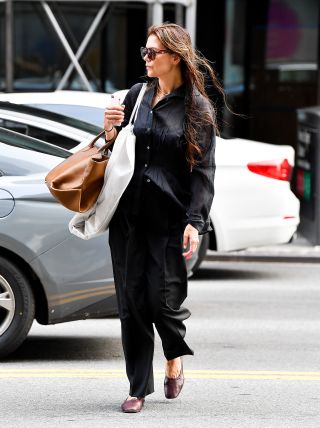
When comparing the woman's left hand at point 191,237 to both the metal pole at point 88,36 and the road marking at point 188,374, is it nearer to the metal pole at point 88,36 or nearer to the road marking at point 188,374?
the road marking at point 188,374

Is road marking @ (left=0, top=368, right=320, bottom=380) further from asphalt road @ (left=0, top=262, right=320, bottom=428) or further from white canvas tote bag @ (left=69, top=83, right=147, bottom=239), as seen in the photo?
white canvas tote bag @ (left=69, top=83, right=147, bottom=239)

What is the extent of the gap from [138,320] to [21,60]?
12611mm

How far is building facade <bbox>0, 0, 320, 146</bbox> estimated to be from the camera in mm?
18031

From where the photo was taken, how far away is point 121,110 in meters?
6.16

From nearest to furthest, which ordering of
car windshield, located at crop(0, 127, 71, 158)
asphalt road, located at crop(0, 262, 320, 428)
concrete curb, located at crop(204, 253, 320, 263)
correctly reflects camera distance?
asphalt road, located at crop(0, 262, 320, 428) < car windshield, located at crop(0, 127, 71, 158) < concrete curb, located at crop(204, 253, 320, 263)

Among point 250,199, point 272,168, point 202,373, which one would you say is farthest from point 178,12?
point 202,373

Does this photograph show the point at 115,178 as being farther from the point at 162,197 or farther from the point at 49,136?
the point at 49,136

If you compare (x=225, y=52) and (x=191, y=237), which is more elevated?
(x=191, y=237)

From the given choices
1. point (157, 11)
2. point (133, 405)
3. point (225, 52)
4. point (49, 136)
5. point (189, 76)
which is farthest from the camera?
point (225, 52)

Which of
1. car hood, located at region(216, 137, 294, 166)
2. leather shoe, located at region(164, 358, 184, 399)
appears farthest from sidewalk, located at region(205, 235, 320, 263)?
leather shoe, located at region(164, 358, 184, 399)

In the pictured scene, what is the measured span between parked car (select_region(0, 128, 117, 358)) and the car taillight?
413cm

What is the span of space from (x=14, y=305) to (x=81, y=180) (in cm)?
160

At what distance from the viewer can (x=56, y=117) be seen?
978 cm

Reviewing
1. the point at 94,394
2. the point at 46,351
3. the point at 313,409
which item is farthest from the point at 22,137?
the point at 313,409
